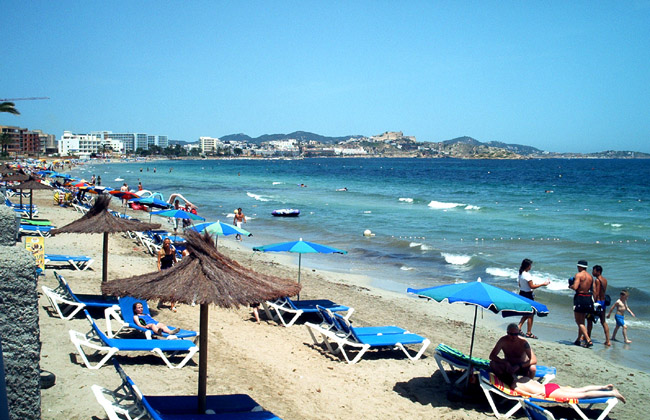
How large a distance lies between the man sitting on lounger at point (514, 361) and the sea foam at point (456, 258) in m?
12.4

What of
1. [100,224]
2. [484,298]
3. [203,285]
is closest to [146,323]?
[100,224]

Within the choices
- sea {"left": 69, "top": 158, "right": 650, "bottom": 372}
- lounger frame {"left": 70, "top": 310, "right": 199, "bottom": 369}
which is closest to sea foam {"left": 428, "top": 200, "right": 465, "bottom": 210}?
sea {"left": 69, "top": 158, "right": 650, "bottom": 372}

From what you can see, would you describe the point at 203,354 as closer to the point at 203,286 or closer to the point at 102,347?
the point at 203,286

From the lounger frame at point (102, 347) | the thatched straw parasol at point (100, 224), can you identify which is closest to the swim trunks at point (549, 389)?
the lounger frame at point (102, 347)

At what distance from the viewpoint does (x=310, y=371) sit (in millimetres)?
7898

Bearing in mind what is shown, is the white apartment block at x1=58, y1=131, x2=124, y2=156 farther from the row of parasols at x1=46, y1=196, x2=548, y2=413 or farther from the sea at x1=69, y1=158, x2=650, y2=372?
the row of parasols at x1=46, y1=196, x2=548, y2=413

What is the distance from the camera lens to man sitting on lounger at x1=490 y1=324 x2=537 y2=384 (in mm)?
6762

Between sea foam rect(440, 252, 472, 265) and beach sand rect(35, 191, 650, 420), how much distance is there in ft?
21.7

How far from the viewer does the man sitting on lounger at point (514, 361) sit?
22.2 ft

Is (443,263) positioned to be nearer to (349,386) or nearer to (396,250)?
(396,250)

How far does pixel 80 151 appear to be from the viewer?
183750 mm

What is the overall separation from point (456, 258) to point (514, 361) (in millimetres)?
13132

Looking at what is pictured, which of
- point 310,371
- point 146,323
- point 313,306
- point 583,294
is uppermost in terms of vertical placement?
point 583,294

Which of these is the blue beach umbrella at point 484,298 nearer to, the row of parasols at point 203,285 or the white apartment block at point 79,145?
the row of parasols at point 203,285
